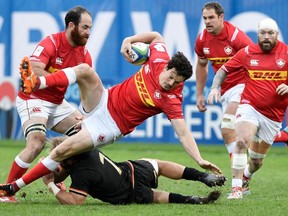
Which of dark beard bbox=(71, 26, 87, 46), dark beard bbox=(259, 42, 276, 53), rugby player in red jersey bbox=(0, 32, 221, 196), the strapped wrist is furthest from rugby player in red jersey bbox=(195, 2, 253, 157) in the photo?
the strapped wrist

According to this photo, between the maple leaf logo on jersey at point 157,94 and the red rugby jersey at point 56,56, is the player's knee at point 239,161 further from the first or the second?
the red rugby jersey at point 56,56

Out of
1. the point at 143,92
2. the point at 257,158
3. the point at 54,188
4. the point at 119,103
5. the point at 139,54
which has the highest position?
the point at 139,54

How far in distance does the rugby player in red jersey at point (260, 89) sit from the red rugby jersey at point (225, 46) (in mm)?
1022

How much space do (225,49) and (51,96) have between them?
9.14 ft

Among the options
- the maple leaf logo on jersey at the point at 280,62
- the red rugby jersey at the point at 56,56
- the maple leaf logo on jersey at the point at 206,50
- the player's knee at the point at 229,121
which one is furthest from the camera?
the maple leaf logo on jersey at the point at 206,50

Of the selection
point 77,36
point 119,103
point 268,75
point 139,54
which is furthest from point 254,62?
point 77,36

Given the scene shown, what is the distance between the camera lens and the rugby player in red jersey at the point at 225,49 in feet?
43.0

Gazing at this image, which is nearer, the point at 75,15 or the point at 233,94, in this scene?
the point at 75,15

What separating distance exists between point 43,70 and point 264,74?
2.78m

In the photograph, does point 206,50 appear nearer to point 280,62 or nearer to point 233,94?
point 233,94

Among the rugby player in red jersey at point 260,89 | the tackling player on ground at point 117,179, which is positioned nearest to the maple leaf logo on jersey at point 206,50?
the rugby player in red jersey at point 260,89

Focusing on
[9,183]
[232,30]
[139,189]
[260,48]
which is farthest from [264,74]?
[9,183]

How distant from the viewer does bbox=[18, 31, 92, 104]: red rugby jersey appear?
11.5 m

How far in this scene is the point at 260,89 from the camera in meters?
11.9
